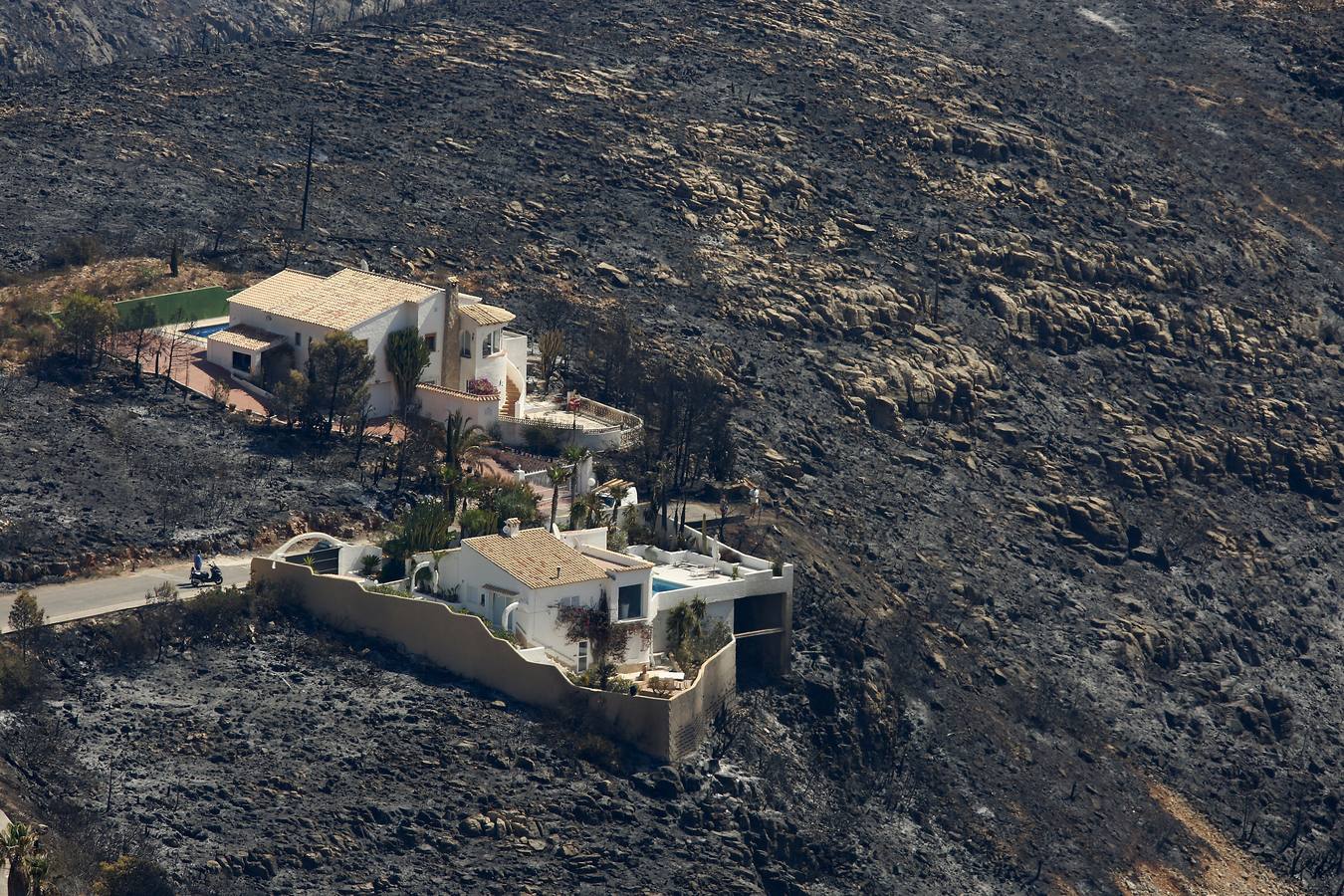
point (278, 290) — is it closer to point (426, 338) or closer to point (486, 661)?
point (426, 338)

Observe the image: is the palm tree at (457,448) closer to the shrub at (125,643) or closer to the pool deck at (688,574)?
the pool deck at (688,574)

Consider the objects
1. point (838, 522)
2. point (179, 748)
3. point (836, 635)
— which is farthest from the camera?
point (838, 522)

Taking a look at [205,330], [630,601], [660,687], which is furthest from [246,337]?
[660,687]

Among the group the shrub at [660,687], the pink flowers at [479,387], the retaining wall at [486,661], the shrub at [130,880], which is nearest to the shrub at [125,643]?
the retaining wall at [486,661]

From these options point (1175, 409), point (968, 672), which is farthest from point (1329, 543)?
point (968, 672)

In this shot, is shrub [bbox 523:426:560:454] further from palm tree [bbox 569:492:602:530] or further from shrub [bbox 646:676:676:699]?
shrub [bbox 646:676:676:699]

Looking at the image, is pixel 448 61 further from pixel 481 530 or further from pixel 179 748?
pixel 179 748
